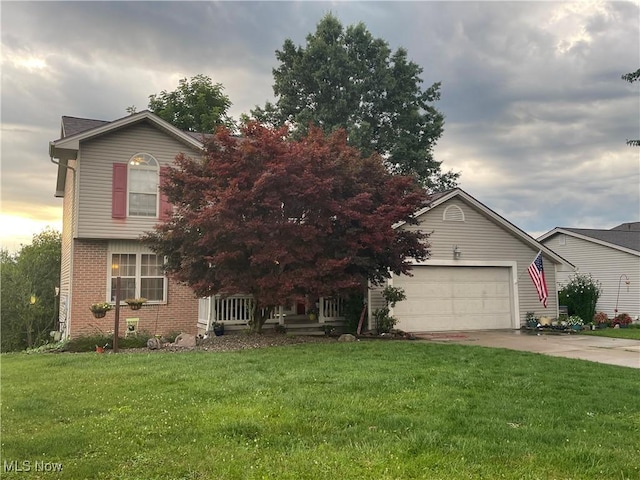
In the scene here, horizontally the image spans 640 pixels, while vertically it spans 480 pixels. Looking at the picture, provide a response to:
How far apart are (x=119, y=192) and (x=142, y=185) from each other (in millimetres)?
753

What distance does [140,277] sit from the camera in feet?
51.9

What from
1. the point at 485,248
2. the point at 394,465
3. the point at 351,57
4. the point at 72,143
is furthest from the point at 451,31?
the point at 351,57

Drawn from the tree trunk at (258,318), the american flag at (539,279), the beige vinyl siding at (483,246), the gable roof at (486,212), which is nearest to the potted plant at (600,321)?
the beige vinyl siding at (483,246)

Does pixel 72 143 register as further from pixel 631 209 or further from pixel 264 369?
pixel 631 209

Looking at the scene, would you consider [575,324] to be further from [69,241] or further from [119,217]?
[69,241]

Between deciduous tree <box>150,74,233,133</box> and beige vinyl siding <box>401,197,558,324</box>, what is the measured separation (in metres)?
16.8

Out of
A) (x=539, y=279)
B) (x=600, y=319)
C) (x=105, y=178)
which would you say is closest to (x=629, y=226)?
(x=600, y=319)

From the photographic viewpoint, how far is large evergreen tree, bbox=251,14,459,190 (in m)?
30.5

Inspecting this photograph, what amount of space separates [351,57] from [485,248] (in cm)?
1833

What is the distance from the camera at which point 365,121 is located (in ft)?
98.7

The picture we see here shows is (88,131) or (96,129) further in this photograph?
→ (96,129)

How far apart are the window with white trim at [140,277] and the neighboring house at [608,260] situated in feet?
54.4

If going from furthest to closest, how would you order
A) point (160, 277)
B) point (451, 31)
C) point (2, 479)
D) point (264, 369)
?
point (160, 277), point (451, 31), point (264, 369), point (2, 479)

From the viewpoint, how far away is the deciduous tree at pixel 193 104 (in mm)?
29375
